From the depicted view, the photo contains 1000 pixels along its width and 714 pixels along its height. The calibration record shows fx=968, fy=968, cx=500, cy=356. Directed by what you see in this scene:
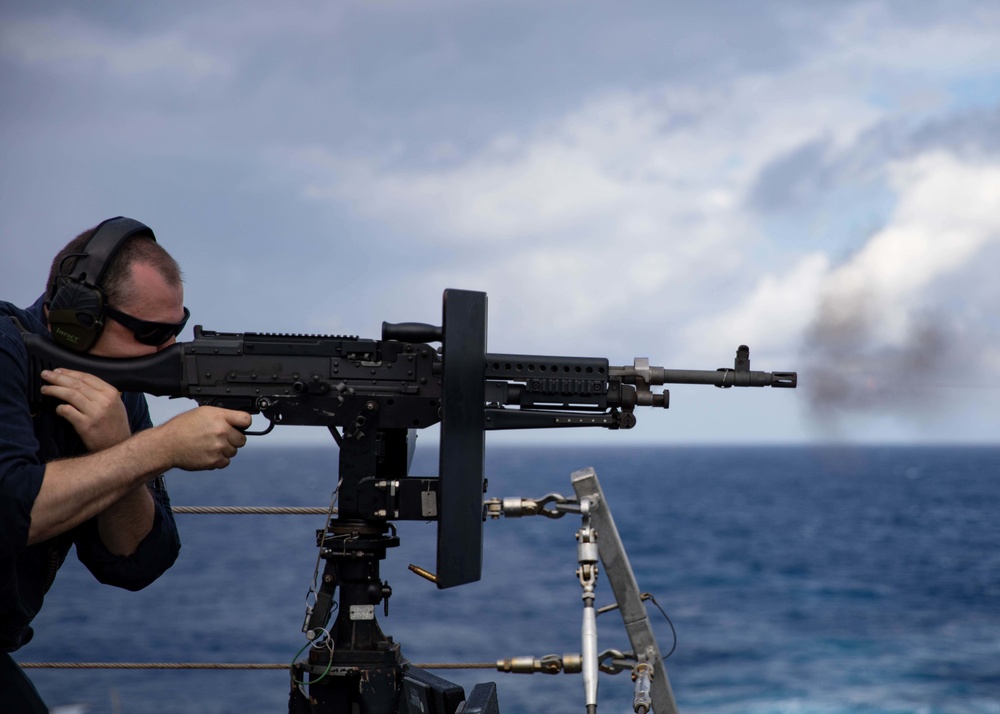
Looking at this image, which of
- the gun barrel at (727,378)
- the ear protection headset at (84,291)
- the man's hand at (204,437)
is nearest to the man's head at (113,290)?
the ear protection headset at (84,291)

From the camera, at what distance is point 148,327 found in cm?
337

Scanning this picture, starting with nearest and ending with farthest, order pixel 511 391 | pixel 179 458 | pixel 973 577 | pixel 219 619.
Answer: pixel 179 458 → pixel 511 391 → pixel 219 619 → pixel 973 577

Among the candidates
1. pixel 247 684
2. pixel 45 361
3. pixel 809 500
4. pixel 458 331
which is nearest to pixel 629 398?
pixel 458 331

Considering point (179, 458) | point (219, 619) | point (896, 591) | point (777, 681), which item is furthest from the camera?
point (896, 591)

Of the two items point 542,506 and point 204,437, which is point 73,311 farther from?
point 542,506

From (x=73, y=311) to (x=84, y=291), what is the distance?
0.08m

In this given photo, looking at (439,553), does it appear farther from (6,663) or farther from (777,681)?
(777,681)

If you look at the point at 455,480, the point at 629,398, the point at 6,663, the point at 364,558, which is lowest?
the point at 6,663

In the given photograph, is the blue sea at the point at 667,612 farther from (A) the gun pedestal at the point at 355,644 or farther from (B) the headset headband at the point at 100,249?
(B) the headset headband at the point at 100,249

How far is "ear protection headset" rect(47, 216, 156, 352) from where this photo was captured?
10.5 ft

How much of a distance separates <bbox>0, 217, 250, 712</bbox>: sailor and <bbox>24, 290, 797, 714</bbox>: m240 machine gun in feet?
0.44

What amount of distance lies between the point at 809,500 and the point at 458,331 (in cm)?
9406

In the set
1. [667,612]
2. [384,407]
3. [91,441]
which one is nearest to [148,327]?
[91,441]

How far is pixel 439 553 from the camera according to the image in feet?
10.6
